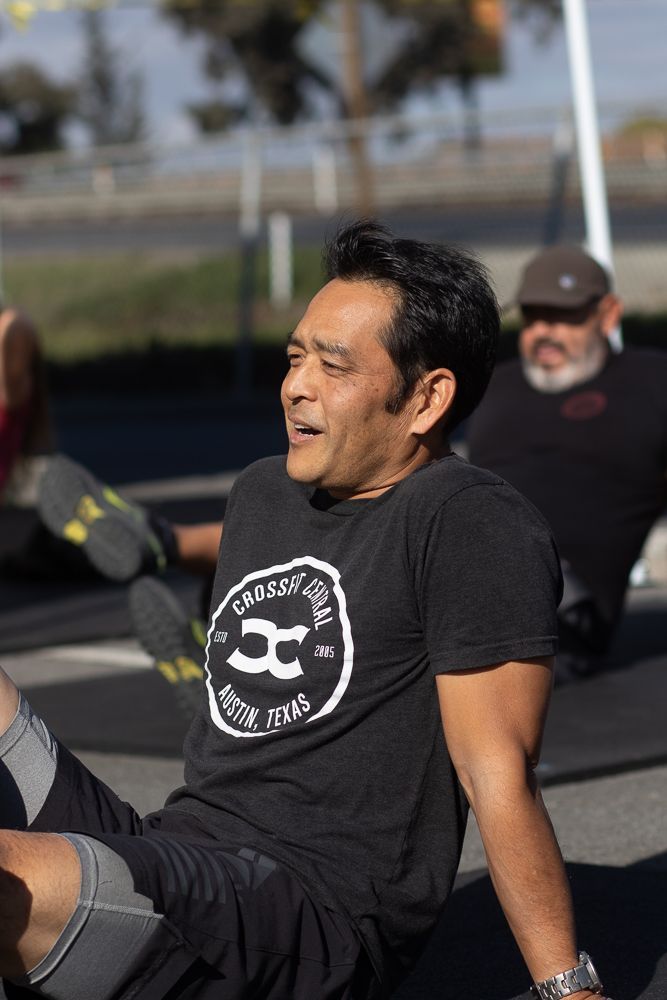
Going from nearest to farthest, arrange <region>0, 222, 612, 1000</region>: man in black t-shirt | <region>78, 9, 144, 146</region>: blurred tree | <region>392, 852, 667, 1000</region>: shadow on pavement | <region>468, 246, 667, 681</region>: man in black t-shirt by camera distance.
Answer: <region>0, 222, 612, 1000</region>: man in black t-shirt, <region>392, 852, 667, 1000</region>: shadow on pavement, <region>468, 246, 667, 681</region>: man in black t-shirt, <region>78, 9, 144, 146</region>: blurred tree

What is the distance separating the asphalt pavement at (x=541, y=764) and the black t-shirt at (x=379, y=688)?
1.88 ft

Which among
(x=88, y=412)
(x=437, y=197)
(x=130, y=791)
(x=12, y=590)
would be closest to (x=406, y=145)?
(x=437, y=197)

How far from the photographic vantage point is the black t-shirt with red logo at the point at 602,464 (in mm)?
5000

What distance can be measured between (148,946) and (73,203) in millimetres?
28711

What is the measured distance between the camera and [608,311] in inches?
206

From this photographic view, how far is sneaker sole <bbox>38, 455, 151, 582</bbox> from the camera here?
416 centimetres

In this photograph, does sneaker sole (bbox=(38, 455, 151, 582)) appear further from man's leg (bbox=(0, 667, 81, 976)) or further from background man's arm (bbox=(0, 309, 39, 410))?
background man's arm (bbox=(0, 309, 39, 410))

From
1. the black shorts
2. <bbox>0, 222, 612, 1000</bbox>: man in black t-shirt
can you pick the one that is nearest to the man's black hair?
<bbox>0, 222, 612, 1000</bbox>: man in black t-shirt

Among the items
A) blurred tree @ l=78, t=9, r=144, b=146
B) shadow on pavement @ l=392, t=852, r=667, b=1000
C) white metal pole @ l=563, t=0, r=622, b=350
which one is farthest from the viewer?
blurred tree @ l=78, t=9, r=144, b=146

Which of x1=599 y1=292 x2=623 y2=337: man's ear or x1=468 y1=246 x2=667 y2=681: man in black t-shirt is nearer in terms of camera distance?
x1=468 y1=246 x2=667 y2=681: man in black t-shirt

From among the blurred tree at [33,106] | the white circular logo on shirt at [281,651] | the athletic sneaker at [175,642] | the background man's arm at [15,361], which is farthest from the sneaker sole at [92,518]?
the blurred tree at [33,106]

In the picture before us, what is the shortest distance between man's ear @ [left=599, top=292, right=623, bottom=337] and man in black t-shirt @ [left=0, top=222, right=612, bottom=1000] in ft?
9.39

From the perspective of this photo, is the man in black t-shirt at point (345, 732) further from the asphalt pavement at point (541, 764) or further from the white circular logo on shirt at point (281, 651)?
the asphalt pavement at point (541, 764)

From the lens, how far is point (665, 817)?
3928mm
